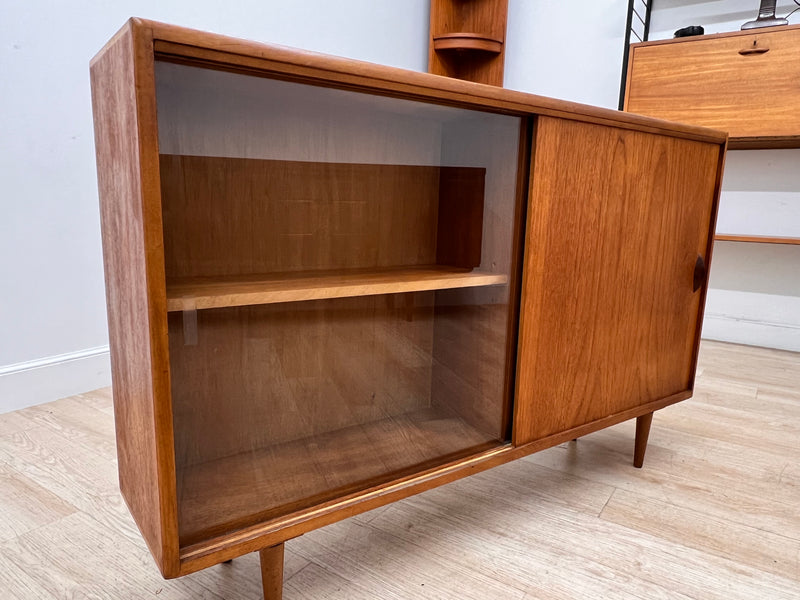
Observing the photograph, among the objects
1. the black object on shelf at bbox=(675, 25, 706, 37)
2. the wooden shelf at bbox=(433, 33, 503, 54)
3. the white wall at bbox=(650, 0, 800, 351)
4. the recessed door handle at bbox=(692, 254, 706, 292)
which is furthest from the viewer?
the wooden shelf at bbox=(433, 33, 503, 54)

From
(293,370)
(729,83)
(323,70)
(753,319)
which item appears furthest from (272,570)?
(753,319)

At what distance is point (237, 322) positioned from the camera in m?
0.63

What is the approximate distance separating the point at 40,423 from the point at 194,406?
2.82 ft

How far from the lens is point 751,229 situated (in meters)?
2.04

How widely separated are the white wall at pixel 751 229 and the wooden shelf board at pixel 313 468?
1.74 m

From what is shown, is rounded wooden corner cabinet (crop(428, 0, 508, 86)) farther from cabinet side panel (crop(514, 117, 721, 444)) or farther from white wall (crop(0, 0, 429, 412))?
cabinet side panel (crop(514, 117, 721, 444))

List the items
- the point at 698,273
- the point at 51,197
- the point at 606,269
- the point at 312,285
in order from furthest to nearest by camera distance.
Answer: the point at 51,197 → the point at 698,273 → the point at 606,269 → the point at 312,285

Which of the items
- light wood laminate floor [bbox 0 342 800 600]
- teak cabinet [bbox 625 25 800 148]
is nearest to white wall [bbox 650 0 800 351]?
teak cabinet [bbox 625 25 800 148]

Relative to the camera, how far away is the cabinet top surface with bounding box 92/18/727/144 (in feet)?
1.50

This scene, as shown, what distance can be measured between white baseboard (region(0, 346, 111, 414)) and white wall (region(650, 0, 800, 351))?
7.11ft

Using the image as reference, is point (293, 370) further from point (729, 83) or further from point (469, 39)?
point (469, 39)

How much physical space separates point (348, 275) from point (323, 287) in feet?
0.18

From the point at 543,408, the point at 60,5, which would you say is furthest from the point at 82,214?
the point at 543,408

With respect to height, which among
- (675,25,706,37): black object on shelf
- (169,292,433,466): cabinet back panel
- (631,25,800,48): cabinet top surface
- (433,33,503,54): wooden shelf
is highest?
(433,33,503,54): wooden shelf
